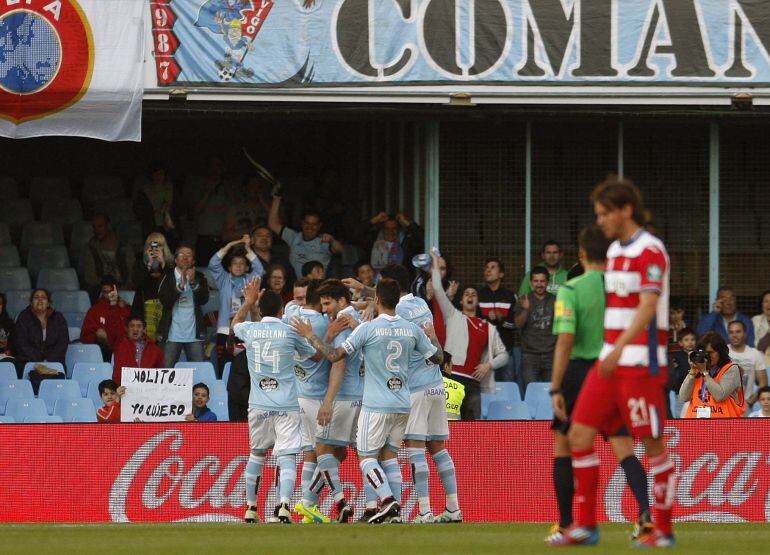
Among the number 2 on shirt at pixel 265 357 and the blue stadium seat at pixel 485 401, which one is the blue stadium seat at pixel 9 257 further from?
the number 2 on shirt at pixel 265 357

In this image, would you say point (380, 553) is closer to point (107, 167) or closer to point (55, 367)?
point (55, 367)

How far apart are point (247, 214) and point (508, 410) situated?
5285mm

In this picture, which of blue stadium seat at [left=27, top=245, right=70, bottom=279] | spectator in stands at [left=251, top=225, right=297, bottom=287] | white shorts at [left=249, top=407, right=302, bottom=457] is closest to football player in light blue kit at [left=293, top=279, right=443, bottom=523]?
white shorts at [left=249, top=407, right=302, bottom=457]

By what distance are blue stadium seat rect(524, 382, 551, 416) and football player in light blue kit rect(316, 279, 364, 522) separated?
3493 millimetres

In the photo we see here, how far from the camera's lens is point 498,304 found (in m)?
16.8

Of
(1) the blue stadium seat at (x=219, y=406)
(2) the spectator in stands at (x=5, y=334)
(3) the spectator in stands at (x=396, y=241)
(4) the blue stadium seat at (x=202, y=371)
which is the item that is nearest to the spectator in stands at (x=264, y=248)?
(3) the spectator in stands at (x=396, y=241)

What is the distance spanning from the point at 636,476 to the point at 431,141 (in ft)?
33.0

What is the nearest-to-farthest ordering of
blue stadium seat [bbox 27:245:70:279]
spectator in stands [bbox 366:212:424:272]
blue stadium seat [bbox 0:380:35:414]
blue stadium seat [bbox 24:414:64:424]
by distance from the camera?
blue stadium seat [bbox 24:414:64:424] < blue stadium seat [bbox 0:380:35:414] < spectator in stands [bbox 366:212:424:272] < blue stadium seat [bbox 27:245:70:279]

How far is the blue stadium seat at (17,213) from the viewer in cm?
2069

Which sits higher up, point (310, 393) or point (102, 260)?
point (102, 260)

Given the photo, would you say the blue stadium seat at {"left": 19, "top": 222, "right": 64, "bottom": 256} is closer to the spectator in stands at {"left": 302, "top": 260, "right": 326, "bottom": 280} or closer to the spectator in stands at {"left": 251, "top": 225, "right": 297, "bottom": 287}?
the spectator in stands at {"left": 251, "top": 225, "right": 297, "bottom": 287}

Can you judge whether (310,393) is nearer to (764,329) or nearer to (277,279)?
(277,279)

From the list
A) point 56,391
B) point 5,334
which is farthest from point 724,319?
point 5,334

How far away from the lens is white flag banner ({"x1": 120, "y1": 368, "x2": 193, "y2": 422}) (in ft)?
48.8
